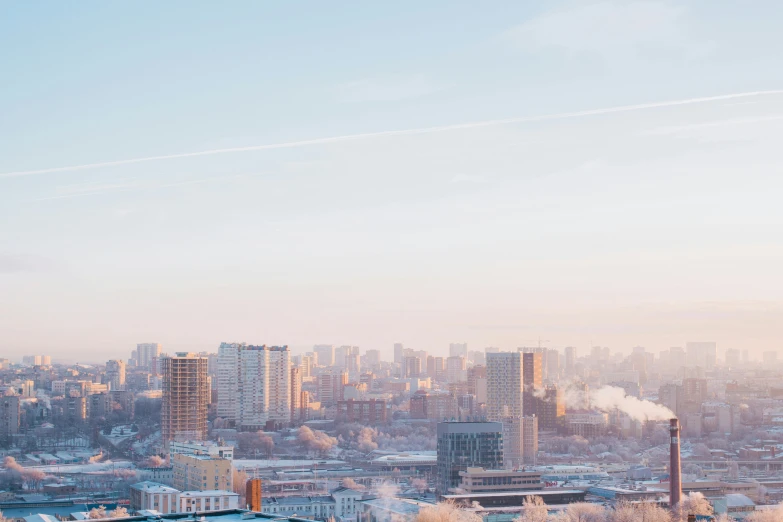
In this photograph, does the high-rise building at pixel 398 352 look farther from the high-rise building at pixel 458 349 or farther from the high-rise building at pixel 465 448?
the high-rise building at pixel 465 448

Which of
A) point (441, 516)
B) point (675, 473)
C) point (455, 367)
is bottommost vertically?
point (441, 516)

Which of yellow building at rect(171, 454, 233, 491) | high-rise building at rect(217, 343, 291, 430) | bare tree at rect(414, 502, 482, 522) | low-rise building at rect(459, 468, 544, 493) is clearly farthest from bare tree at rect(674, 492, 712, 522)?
high-rise building at rect(217, 343, 291, 430)

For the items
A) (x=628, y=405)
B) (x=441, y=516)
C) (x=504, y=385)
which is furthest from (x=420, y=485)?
(x=628, y=405)

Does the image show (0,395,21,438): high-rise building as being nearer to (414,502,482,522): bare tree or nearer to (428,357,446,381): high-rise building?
(414,502,482,522): bare tree

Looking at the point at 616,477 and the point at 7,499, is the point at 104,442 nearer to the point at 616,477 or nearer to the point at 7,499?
the point at 7,499

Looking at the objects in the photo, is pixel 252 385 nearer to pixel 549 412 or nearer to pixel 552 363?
pixel 549 412

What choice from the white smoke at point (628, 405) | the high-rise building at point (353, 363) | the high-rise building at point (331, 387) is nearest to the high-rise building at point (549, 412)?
the white smoke at point (628, 405)
